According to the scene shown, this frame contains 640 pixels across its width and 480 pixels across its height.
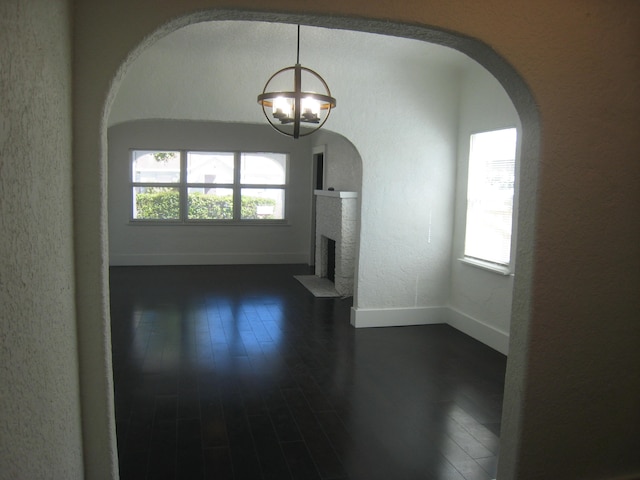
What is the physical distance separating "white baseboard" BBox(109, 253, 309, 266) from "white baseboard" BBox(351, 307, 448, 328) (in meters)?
4.12

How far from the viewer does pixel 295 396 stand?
3719 mm

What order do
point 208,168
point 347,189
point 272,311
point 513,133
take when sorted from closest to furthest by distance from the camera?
point 513,133 < point 272,311 < point 347,189 < point 208,168

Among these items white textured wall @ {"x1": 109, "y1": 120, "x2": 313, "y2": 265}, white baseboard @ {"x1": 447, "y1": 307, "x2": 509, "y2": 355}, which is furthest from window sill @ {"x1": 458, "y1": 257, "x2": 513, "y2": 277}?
white textured wall @ {"x1": 109, "y1": 120, "x2": 313, "y2": 265}

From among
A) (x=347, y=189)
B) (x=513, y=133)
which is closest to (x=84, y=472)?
(x=513, y=133)

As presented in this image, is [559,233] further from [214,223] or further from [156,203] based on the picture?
[156,203]

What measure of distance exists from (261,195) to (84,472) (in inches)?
309

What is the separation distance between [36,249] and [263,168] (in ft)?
27.0

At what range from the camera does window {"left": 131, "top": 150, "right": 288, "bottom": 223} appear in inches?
356

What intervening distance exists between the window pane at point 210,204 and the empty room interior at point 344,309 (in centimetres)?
149

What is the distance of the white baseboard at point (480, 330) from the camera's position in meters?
4.79

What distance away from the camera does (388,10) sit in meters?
1.84

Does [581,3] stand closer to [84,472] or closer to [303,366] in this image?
[84,472]

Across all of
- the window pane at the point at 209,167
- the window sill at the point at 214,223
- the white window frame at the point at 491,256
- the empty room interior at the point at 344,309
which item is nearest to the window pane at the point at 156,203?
the window sill at the point at 214,223

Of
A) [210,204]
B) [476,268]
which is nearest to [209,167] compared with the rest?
[210,204]
